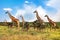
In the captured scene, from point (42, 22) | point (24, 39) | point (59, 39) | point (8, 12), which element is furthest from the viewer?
point (8, 12)

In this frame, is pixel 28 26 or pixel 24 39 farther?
pixel 28 26

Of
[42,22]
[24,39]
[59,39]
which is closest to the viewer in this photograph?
[24,39]

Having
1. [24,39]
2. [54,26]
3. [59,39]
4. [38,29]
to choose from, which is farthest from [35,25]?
[24,39]

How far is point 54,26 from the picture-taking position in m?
24.8

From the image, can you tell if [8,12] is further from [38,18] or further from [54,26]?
[54,26]

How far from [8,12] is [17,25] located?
2002 mm

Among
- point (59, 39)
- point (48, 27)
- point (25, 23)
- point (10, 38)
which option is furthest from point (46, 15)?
point (10, 38)

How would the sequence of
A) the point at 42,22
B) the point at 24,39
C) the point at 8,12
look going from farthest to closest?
1. the point at 8,12
2. the point at 42,22
3. the point at 24,39

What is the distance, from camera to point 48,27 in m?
25.8

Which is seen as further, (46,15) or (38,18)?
(46,15)

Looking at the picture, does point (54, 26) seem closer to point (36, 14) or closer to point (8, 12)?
point (36, 14)

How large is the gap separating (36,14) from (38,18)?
107 cm

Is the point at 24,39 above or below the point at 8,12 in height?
below

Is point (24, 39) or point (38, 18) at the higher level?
point (38, 18)
